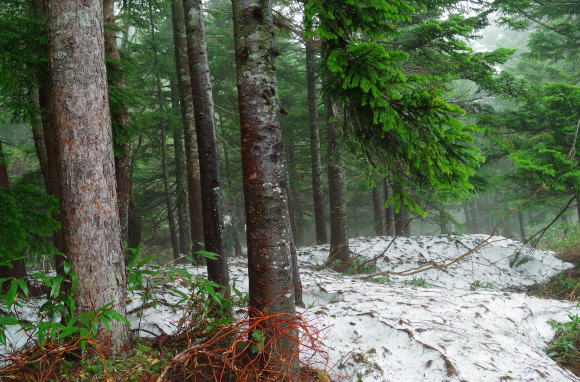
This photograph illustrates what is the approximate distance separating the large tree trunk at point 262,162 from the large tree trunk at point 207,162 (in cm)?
157

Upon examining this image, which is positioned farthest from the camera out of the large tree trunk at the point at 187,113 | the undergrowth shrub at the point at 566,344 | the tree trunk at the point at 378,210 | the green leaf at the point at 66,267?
the tree trunk at the point at 378,210

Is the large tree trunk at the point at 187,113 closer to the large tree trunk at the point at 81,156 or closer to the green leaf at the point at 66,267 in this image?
the large tree trunk at the point at 81,156

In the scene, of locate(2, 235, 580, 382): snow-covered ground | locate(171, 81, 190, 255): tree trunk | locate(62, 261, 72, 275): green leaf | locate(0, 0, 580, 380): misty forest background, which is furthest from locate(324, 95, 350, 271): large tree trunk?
locate(62, 261, 72, 275): green leaf

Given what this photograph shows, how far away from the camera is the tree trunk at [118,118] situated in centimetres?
528

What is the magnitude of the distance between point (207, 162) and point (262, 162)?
1.80 m

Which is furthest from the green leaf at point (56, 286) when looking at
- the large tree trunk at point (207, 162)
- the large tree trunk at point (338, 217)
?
the large tree trunk at point (338, 217)

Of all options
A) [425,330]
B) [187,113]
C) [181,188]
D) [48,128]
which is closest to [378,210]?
[181,188]

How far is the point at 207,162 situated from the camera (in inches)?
187

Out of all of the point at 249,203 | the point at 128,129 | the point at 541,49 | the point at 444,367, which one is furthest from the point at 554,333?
the point at 541,49

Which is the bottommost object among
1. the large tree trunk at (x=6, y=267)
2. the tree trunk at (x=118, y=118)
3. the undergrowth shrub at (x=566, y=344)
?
the undergrowth shrub at (x=566, y=344)

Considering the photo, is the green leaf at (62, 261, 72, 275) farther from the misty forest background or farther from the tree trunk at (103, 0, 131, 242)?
the tree trunk at (103, 0, 131, 242)

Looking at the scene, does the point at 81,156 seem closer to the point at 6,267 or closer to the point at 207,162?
the point at 207,162

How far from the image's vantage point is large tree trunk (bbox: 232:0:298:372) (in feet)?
10.4

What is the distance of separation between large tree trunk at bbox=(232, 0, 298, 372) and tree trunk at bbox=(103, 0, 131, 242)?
2.73 m
